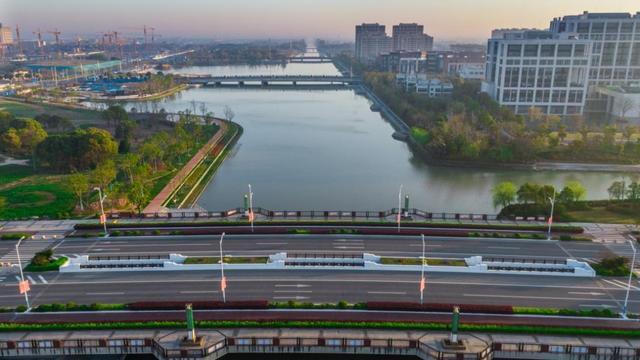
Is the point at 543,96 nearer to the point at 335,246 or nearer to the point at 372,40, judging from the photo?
the point at 335,246

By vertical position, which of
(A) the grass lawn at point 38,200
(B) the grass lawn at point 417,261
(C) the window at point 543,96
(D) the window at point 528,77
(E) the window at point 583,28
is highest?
(E) the window at point 583,28

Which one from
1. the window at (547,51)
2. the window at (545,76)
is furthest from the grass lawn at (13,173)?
the window at (547,51)

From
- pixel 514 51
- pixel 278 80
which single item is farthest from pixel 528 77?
pixel 278 80

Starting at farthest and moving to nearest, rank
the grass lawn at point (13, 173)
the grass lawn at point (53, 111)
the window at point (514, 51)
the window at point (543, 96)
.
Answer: the grass lawn at point (53, 111) → the window at point (543, 96) → the window at point (514, 51) → the grass lawn at point (13, 173)

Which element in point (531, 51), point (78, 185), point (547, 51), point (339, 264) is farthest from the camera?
point (531, 51)

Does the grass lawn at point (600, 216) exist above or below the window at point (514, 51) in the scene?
below

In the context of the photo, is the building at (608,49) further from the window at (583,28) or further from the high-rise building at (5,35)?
the high-rise building at (5,35)

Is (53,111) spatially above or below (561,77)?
below

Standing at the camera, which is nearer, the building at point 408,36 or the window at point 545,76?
the window at point 545,76

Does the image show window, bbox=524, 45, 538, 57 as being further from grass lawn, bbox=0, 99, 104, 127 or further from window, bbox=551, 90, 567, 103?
grass lawn, bbox=0, 99, 104, 127
